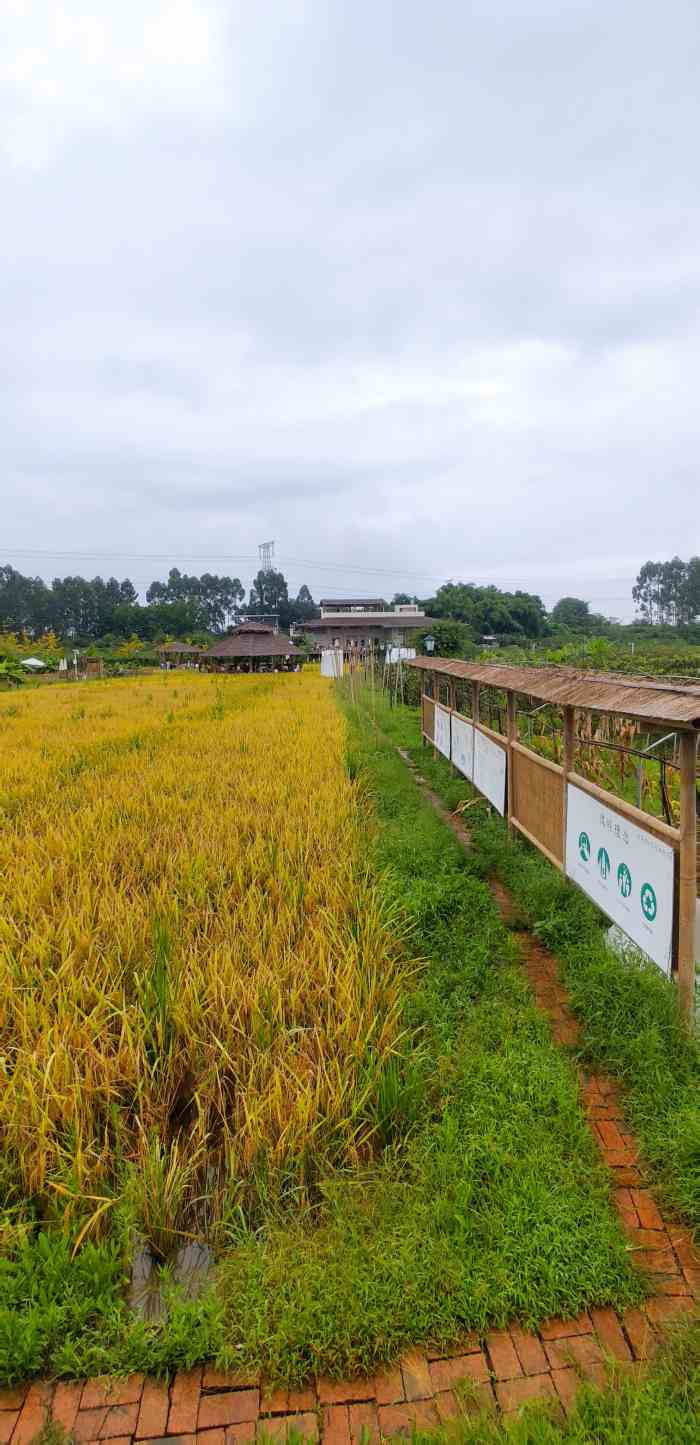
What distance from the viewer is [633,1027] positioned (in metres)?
2.95

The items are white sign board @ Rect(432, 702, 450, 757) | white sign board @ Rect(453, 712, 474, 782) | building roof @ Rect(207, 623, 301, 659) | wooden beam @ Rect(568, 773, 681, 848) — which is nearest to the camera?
wooden beam @ Rect(568, 773, 681, 848)

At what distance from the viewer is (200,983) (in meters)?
2.86

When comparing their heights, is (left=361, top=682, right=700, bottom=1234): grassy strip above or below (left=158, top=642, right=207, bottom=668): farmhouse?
below

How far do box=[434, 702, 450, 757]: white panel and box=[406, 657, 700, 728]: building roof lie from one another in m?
2.62

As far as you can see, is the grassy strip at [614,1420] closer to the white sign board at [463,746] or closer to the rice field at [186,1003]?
the rice field at [186,1003]

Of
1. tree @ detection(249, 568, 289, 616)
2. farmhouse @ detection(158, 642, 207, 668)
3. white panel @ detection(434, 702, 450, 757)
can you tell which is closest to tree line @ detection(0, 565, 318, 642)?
tree @ detection(249, 568, 289, 616)

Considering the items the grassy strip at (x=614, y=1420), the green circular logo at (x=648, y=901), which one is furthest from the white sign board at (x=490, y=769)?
the grassy strip at (x=614, y=1420)

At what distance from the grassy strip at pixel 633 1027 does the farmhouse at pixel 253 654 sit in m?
29.5

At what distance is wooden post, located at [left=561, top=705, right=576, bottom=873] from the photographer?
405 centimetres

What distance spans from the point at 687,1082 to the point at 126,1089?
213 centimetres

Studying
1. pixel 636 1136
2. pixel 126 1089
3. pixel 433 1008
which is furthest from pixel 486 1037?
pixel 126 1089

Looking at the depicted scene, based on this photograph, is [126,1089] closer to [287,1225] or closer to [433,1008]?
[287,1225]

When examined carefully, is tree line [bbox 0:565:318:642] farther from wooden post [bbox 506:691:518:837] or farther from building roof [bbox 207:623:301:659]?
wooden post [bbox 506:691:518:837]

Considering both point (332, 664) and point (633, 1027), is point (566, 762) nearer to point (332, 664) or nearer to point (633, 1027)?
point (633, 1027)
